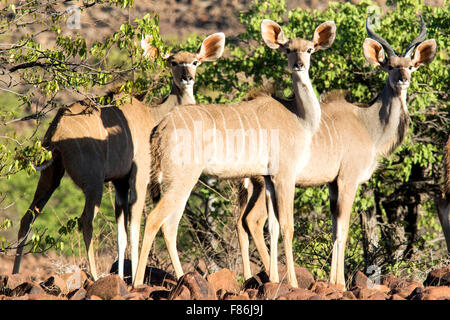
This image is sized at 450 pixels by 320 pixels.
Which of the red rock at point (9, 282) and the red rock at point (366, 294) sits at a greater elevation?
the red rock at point (366, 294)

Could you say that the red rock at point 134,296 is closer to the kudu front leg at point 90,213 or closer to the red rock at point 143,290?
the red rock at point 143,290

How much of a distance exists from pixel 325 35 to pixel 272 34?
385 millimetres

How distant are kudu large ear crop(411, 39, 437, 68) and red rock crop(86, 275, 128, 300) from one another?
3004 millimetres

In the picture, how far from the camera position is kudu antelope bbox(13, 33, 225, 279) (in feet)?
17.7

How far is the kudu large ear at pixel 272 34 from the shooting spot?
17.9 ft

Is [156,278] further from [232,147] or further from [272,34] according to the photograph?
[272,34]

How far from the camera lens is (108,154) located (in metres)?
5.61

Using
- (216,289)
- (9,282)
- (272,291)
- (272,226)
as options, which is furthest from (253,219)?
(9,282)

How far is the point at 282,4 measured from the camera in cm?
905

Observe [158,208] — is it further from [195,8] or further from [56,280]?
[195,8]

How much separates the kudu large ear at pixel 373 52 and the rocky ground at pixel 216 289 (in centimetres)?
173

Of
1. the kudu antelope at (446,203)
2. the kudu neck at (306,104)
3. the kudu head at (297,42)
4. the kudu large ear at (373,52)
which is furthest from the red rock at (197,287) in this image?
the kudu antelope at (446,203)

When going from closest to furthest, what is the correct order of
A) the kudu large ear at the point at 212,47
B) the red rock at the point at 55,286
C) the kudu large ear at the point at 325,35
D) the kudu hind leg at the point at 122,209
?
the red rock at the point at 55,286 < the kudu large ear at the point at 325,35 < the kudu hind leg at the point at 122,209 < the kudu large ear at the point at 212,47

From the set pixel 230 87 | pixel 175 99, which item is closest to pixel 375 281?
pixel 175 99
